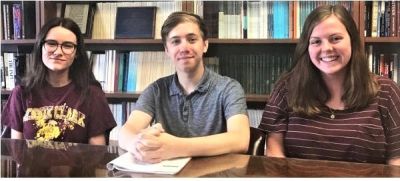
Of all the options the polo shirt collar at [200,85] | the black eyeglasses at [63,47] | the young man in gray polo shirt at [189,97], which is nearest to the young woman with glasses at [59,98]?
the black eyeglasses at [63,47]

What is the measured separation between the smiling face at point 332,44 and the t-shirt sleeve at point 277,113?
18 cm

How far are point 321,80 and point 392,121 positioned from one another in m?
0.28

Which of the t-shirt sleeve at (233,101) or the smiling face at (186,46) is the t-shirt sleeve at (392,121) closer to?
the t-shirt sleeve at (233,101)

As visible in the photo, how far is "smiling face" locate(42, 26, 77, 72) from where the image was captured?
1.67 m

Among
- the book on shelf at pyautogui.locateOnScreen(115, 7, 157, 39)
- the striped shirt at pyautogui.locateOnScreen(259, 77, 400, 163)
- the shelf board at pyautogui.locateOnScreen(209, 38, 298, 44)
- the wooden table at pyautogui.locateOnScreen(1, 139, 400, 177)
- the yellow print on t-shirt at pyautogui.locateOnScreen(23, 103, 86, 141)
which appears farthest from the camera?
the book on shelf at pyautogui.locateOnScreen(115, 7, 157, 39)

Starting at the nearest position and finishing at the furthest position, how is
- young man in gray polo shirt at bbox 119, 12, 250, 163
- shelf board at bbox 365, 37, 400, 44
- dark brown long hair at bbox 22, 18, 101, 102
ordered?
1. young man in gray polo shirt at bbox 119, 12, 250, 163
2. dark brown long hair at bbox 22, 18, 101, 102
3. shelf board at bbox 365, 37, 400, 44

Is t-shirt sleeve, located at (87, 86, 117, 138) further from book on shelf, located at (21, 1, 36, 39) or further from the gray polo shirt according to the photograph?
book on shelf, located at (21, 1, 36, 39)

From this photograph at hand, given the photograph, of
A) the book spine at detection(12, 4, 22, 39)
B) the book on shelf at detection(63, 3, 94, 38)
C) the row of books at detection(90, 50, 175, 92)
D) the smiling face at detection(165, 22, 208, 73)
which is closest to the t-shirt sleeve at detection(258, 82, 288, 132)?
the smiling face at detection(165, 22, 208, 73)

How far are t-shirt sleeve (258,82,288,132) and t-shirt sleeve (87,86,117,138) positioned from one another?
0.66 metres

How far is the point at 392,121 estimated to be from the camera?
1362 mm

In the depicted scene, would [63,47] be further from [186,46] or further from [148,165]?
[148,165]

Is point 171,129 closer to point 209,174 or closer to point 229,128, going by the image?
point 229,128

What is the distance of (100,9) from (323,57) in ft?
4.33

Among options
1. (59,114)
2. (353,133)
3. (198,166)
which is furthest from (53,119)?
(353,133)
